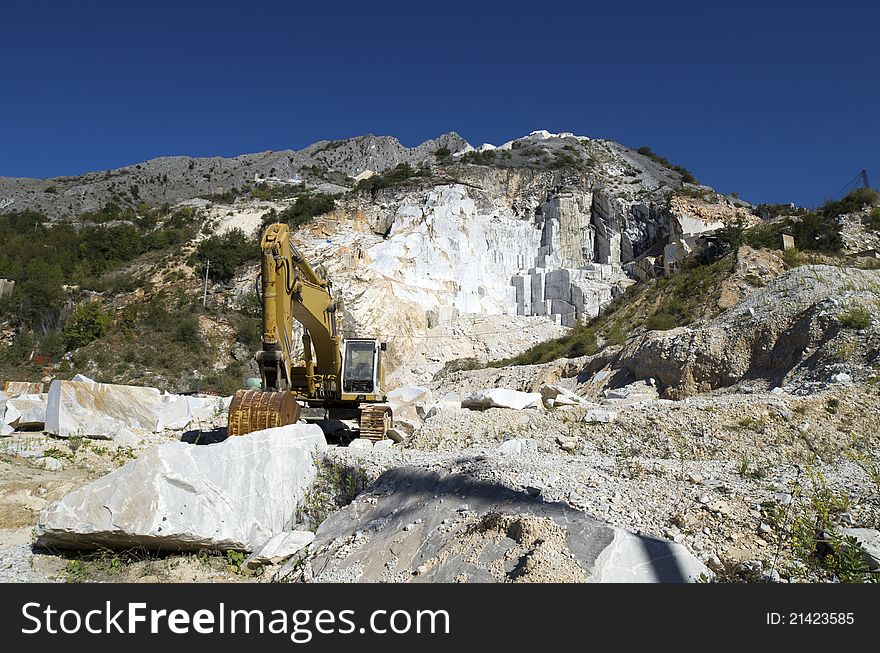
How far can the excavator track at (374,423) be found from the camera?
9.62 m

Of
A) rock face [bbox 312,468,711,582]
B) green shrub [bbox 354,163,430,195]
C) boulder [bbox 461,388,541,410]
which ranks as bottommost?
rock face [bbox 312,468,711,582]

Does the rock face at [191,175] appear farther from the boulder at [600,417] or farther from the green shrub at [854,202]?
the boulder at [600,417]

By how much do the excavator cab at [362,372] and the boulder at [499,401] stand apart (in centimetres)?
194

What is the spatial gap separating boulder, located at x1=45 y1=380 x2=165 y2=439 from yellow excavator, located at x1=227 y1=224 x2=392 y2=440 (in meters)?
3.38

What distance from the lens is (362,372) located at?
10.4 meters

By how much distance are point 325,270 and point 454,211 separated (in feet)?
30.7

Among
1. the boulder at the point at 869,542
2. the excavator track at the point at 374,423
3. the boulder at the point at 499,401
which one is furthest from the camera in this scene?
the boulder at the point at 499,401

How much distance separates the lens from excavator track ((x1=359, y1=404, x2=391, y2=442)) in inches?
379

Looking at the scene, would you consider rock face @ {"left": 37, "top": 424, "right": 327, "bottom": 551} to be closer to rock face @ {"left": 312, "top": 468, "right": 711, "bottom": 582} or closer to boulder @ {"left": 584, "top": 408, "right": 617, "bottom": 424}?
rock face @ {"left": 312, "top": 468, "right": 711, "bottom": 582}

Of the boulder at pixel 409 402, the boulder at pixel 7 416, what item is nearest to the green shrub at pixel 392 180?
the boulder at pixel 409 402

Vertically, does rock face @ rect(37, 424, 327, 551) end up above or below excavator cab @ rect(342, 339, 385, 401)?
below

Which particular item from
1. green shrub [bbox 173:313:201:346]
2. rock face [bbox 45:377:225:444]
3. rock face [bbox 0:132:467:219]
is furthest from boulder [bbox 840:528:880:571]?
rock face [bbox 0:132:467:219]
